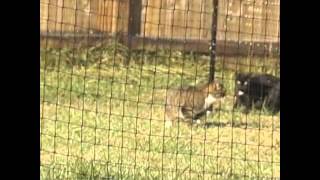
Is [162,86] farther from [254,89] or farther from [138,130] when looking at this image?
[138,130]

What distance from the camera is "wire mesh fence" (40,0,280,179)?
4.71m

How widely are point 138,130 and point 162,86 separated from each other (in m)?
1.24

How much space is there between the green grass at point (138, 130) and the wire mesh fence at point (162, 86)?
1 cm

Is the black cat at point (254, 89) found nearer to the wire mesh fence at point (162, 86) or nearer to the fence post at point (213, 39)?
the wire mesh fence at point (162, 86)

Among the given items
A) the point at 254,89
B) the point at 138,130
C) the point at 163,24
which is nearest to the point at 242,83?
the point at 254,89

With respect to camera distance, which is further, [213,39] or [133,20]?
[133,20]

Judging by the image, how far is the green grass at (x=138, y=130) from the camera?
4238 mm

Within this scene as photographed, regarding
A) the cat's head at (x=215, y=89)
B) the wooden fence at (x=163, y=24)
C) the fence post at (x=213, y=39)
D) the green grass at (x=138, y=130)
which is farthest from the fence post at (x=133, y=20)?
the cat's head at (x=215, y=89)

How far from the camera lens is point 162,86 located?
21.5 ft

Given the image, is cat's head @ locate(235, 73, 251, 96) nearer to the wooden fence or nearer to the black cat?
the black cat

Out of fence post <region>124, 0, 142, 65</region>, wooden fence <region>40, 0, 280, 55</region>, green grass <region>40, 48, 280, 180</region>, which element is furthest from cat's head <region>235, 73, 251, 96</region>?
fence post <region>124, 0, 142, 65</region>
